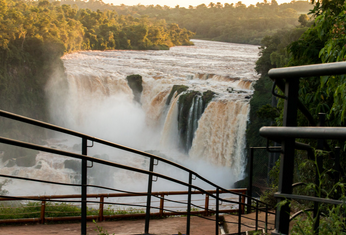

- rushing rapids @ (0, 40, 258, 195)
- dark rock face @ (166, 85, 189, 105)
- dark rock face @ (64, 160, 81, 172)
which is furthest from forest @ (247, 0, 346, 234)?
dark rock face @ (64, 160, 81, 172)

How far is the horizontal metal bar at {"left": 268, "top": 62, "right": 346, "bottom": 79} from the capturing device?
83 cm

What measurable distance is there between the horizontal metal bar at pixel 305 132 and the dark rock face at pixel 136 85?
62.8 ft

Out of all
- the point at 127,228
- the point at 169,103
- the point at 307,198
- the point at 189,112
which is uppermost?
the point at 307,198

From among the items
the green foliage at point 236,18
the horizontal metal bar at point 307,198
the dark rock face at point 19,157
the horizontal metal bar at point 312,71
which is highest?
the green foliage at point 236,18

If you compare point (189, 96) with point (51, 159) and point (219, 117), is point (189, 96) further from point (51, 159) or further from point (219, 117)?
point (51, 159)

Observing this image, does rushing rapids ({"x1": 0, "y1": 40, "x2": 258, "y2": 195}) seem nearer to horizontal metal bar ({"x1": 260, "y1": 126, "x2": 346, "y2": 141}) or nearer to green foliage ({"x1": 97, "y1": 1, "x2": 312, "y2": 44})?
green foliage ({"x1": 97, "y1": 1, "x2": 312, "y2": 44})

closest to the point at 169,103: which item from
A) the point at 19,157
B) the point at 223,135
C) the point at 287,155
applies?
the point at 223,135

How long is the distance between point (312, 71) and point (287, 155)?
0.24m

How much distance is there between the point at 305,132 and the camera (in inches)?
33.7

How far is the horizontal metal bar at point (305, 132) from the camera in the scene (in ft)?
2.64

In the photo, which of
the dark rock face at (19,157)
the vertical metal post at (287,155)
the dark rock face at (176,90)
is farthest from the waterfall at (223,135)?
the vertical metal post at (287,155)

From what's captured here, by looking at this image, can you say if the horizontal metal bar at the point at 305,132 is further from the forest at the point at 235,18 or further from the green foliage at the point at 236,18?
the forest at the point at 235,18

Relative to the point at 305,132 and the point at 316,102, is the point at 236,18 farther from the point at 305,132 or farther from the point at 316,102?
the point at 305,132

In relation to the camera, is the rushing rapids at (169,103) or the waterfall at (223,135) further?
the rushing rapids at (169,103)
